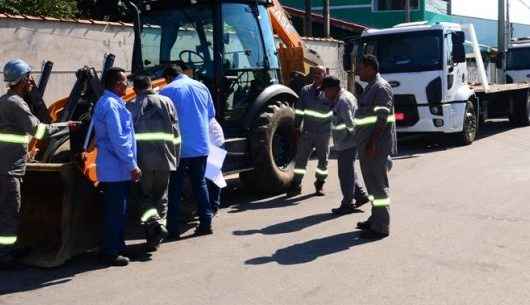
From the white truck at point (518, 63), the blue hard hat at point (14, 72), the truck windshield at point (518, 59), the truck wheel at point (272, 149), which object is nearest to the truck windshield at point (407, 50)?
the truck wheel at point (272, 149)

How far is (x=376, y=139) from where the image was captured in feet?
22.3

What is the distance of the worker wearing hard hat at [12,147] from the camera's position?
19.2ft

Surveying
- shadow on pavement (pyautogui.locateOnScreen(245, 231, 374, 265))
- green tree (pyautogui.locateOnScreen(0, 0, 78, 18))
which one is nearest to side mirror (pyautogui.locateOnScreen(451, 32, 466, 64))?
shadow on pavement (pyautogui.locateOnScreen(245, 231, 374, 265))

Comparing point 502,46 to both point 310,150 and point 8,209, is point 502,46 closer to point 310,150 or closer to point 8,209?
point 310,150

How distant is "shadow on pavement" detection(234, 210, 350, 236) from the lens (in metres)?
7.17

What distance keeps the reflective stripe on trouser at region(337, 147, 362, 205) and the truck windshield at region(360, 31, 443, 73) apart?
631cm

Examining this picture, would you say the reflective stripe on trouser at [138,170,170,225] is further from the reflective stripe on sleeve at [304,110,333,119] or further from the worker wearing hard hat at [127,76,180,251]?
the reflective stripe on sleeve at [304,110,333,119]

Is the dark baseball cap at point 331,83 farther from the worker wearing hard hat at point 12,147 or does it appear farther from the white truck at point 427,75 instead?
the white truck at point 427,75

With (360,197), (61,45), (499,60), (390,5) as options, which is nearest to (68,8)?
(61,45)

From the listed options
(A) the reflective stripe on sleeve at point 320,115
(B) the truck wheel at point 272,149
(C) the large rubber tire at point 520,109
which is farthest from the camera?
(C) the large rubber tire at point 520,109

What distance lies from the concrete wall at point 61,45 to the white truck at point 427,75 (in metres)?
5.05

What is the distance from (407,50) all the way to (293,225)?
7585 mm

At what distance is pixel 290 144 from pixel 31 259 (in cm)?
435

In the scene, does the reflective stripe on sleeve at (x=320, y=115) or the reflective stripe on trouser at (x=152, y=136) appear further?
the reflective stripe on sleeve at (x=320, y=115)
